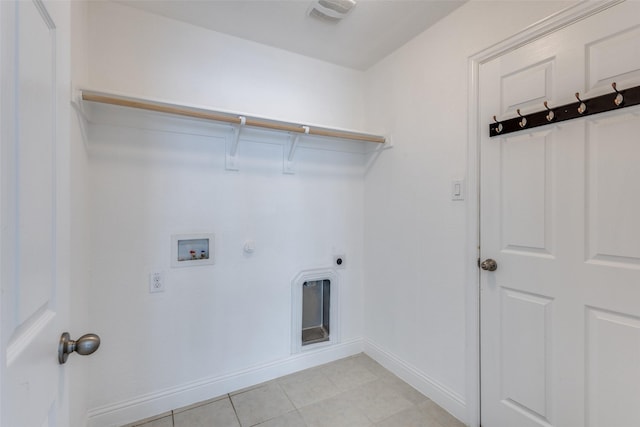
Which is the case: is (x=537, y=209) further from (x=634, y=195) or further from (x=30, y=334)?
(x=30, y=334)

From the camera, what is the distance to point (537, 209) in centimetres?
139

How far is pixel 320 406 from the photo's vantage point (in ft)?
6.04

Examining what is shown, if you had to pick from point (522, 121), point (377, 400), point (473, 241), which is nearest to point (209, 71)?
point (522, 121)

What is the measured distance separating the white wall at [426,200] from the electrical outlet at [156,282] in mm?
1626

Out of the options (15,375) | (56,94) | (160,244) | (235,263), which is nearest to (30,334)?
(15,375)

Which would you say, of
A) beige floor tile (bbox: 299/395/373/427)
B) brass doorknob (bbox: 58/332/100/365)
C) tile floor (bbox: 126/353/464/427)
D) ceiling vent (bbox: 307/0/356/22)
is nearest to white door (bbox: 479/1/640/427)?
tile floor (bbox: 126/353/464/427)

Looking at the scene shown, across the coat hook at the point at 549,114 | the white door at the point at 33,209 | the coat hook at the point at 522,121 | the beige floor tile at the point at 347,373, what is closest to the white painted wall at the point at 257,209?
the beige floor tile at the point at 347,373

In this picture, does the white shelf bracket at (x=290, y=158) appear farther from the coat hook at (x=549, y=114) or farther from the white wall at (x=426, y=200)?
the coat hook at (x=549, y=114)

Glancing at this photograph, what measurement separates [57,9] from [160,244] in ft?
4.48

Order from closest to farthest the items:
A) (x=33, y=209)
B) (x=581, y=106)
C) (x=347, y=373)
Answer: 1. (x=33, y=209)
2. (x=581, y=106)
3. (x=347, y=373)

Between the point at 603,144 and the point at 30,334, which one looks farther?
the point at 603,144

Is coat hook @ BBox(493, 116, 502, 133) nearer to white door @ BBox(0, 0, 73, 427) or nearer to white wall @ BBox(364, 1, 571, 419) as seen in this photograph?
white wall @ BBox(364, 1, 571, 419)

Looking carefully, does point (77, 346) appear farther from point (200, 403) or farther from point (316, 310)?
point (316, 310)

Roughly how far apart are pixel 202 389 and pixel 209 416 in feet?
0.64
